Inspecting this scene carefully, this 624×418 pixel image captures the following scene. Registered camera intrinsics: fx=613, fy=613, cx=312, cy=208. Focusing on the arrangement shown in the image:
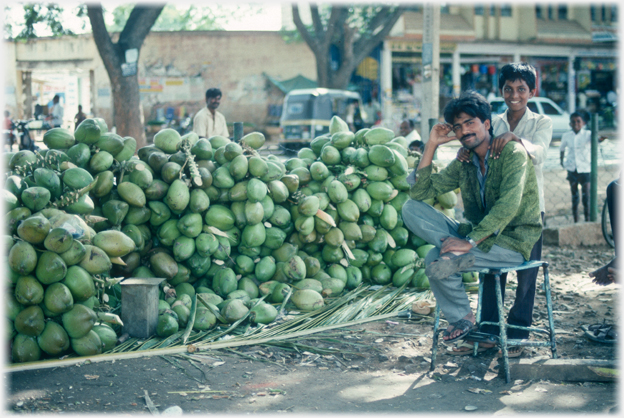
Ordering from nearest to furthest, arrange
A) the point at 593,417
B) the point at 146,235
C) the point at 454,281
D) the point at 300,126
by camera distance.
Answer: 1. the point at 593,417
2. the point at 454,281
3. the point at 146,235
4. the point at 300,126

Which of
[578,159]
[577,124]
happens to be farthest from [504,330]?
[577,124]

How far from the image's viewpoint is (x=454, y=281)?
127 inches

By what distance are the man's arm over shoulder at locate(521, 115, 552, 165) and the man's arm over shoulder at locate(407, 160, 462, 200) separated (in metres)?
0.41

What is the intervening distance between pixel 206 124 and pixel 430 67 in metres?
2.88

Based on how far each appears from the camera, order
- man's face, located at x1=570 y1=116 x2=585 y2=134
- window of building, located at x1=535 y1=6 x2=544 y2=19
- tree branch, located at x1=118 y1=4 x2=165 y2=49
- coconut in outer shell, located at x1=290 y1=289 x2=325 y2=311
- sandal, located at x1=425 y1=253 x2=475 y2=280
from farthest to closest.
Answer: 1. window of building, located at x1=535 y1=6 x2=544 y2=19
2. tree branch, located at x1=118 y1=4 x2=165 y2=49
3. man's face, located at x1=570 y1=116 x2=585 y2=134
4. coconut in outer shell, located at x1=290 y1=289 x2=325 y2=311
5. sandal, located at x1=425 y1=253 x2=475 y2=280

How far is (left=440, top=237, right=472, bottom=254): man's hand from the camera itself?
311cm

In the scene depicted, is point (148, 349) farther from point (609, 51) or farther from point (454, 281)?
point (609, 51)

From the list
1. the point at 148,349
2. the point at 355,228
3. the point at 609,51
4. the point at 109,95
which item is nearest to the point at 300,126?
the point at 109,95

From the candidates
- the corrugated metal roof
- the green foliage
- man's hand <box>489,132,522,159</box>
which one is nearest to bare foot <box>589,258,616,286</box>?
man's hand <box>489,132,522,159</box>

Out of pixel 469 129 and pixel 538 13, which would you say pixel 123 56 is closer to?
pixel 469 129

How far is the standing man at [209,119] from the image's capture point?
23.1 feet

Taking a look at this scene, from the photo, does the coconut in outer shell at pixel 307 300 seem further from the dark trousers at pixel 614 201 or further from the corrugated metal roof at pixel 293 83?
the corrugated metal roof at pixel 293 83

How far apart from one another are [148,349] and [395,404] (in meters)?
1.46

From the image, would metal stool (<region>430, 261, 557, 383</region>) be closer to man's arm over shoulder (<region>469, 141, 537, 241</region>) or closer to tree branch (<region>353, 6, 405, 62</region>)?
man's arm over shoulder (<region>469, 141, 537, 241</region>)
